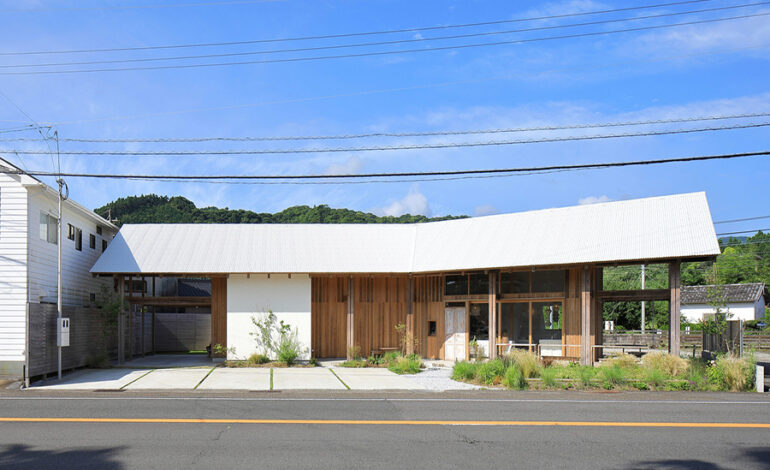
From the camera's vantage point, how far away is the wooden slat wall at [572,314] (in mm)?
22500

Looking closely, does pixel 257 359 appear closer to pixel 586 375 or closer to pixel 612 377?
pixel 586 375

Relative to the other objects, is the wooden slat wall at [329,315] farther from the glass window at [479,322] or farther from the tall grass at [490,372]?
the tall grass at [490,372]

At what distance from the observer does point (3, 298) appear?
18859 millimetres

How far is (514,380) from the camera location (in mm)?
17625

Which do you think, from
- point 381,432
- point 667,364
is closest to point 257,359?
point 667,364

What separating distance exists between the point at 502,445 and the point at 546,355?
544 inches

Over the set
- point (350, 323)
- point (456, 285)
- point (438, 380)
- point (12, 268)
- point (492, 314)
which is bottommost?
point (438, 380)

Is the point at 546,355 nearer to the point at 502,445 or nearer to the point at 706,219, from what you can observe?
the point at 706,219

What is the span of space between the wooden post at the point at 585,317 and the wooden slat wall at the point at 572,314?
1.08m

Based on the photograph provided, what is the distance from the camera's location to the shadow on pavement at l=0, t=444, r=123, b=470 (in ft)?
28.2

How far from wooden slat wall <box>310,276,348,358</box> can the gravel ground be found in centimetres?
478

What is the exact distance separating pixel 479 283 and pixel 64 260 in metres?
14.0

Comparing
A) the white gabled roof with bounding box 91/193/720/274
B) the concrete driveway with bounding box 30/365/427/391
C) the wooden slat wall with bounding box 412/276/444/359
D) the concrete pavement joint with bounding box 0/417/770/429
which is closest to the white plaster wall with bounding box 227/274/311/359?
the white gabled roof with bounding box 91/193/720/274

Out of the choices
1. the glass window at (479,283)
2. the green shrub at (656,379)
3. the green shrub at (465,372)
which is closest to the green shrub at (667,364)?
the green shrub at (656,379)
